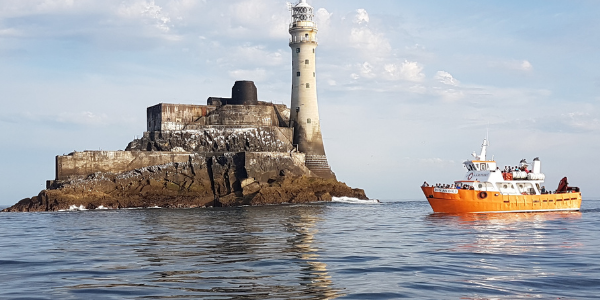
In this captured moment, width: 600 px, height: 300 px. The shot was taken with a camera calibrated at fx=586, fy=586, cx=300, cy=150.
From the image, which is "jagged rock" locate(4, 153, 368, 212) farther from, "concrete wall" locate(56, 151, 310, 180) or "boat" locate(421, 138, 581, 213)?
"boat" locate(421, 138, 581, 213)

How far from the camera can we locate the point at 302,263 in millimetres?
16188

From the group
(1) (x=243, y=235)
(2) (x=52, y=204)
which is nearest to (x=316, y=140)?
(2) (x=52, y=204)

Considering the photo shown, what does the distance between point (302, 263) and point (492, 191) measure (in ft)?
90.1

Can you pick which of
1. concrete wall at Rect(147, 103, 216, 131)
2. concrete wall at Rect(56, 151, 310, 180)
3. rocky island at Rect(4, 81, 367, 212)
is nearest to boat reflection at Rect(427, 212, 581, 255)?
rocky island at Rect(4, 81, 367, 212)

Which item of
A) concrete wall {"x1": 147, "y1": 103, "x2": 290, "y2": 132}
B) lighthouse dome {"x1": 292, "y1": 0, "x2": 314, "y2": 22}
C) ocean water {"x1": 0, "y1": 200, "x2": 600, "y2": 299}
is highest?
lighthouse dome {"x1": 292, "y1": 0, "x2": 314, "y2": 22}

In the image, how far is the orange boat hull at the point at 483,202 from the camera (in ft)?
130

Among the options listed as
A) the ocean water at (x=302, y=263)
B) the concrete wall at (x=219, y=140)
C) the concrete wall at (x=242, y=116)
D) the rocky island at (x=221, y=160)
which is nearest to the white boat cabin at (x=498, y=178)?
the ocean water at (x=302, y=263)

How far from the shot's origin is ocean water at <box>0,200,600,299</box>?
12.2 m

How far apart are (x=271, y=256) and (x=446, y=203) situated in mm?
24914

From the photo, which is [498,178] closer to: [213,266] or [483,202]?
[483,202]

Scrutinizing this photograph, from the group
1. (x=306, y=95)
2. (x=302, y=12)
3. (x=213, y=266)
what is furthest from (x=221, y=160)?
(x=213, y=266)

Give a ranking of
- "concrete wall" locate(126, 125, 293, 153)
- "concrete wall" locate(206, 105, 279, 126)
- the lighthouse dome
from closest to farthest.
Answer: "concrete wall" locate(126, 125, 293, 153), "concrete wall" locate(206, 105, 279, 126), the lighthouse dome

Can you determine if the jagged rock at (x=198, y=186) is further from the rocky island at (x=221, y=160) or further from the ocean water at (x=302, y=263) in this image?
the ocean water at (x=302, y=263)

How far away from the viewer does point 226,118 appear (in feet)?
231
